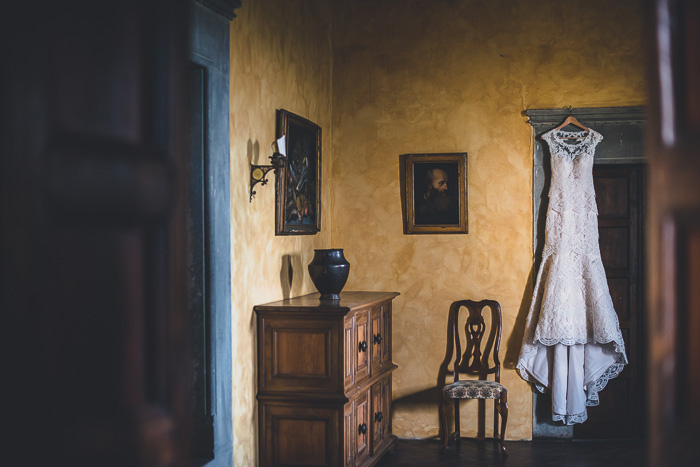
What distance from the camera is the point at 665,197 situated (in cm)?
86

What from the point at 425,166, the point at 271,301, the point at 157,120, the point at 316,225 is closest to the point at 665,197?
the point at 157,120

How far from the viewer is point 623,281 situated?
5.76m

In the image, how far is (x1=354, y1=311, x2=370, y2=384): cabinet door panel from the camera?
4.47 meters

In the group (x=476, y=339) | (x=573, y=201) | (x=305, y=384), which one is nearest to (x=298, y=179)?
(x=305, y=384)

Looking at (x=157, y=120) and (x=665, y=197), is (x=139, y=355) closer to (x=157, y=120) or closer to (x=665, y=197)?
(x=157, y=120)

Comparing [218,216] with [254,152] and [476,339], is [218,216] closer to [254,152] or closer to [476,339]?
[254,152]

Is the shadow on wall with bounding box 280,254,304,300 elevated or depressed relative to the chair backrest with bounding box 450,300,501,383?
elevated

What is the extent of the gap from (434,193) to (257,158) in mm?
1983

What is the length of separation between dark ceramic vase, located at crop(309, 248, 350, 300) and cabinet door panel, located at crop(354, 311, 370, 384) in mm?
219

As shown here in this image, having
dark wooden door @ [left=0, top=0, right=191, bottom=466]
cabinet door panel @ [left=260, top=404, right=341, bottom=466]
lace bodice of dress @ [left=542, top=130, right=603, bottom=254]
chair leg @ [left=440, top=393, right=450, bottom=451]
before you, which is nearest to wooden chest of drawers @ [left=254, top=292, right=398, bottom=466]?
cabinet door panel @ [left=260, top=404, right=341, bottom=466]

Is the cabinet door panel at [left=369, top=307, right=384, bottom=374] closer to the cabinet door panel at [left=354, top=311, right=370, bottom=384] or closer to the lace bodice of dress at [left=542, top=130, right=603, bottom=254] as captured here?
the cabinet door panel at [left=354, top=311, right=370, bottom=384]

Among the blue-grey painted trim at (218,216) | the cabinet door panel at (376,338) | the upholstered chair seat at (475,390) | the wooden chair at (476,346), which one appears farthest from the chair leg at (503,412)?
the blue-grey painted trim at (218,216)

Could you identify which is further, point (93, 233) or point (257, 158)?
point (257, 158)

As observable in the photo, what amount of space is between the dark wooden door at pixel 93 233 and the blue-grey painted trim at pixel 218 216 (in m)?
2.67
